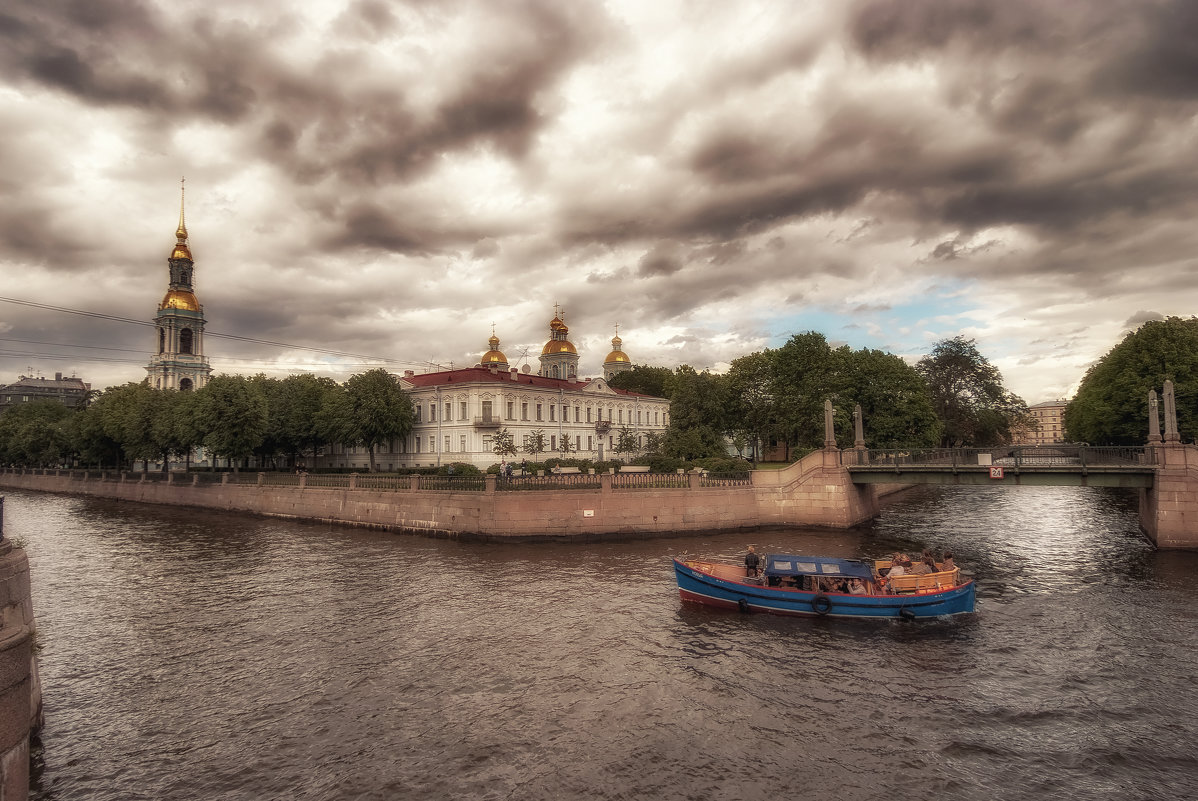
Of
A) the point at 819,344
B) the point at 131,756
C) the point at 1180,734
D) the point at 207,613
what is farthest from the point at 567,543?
the point at 819,344

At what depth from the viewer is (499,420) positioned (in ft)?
240

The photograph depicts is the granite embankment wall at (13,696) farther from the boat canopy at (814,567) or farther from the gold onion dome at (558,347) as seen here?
the gold onion dome at (558,347)

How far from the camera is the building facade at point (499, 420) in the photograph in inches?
2879

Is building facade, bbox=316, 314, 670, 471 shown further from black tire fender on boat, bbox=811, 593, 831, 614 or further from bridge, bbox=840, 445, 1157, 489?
black tire fender on boat, bbox=811, 593, 831, 614

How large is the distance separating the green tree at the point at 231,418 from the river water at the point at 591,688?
107ft

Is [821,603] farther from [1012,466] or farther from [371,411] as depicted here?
[371,411]

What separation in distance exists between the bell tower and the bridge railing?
11986 centimetres

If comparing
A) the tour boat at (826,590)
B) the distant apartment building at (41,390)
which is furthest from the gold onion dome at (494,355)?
the distant apartment building at (41,390)

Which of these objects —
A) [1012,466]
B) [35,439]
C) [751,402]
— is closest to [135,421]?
[35,439]

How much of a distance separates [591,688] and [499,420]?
57.7 meters

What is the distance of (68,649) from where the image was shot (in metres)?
20.4

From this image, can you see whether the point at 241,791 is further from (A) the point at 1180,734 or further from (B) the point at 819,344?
(B) the point at 819,344

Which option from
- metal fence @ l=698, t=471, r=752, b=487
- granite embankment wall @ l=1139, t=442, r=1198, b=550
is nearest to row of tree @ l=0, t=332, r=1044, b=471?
metal fence @ l=698, t=471, r=752, b=487

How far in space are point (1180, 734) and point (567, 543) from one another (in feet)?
90.2
